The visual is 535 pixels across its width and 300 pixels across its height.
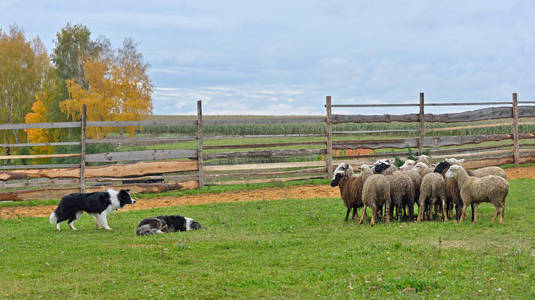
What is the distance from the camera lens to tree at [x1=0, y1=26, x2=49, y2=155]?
146 feet

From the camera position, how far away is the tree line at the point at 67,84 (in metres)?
44.5

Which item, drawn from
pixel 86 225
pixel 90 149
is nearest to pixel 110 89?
pixel 90 149

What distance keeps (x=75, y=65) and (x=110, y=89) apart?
6435 mm

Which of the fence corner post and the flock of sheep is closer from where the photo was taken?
the flock of sheep

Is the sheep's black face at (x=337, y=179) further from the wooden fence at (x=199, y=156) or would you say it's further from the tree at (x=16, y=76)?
the tree at (x=16, y=76)

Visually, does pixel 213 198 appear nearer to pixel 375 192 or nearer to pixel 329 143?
pixel 329 143

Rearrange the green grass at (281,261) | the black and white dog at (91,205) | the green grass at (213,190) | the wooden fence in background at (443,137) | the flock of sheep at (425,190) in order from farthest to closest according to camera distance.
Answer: the wooden fence in background at (443,137)
the green grass at (213,190)
the black and white dog at (91,205)
the flock of sheep at (425,190)
the green grass at (281,261)

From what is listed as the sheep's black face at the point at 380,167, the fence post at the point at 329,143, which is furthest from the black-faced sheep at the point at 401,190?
the fence post at the point at 329,143

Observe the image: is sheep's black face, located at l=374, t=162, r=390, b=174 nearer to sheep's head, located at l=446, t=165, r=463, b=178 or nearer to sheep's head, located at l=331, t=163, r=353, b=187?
sheep's head, located at l=331, t=163, r=353, b=187

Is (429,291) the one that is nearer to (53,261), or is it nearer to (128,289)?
(128,289)

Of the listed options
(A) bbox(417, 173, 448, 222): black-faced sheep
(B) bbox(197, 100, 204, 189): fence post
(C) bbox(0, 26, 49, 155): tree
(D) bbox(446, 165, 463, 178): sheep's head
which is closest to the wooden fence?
(B) bbox(197, 100, 204, 189): fence post

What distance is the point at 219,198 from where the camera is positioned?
16.4m

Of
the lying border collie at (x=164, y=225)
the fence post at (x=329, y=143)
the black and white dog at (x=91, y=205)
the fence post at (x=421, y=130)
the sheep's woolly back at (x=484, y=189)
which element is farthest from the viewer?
the fence post at (x=421, y=130)

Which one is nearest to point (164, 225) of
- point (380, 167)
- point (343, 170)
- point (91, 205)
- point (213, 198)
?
point (91, 205)
